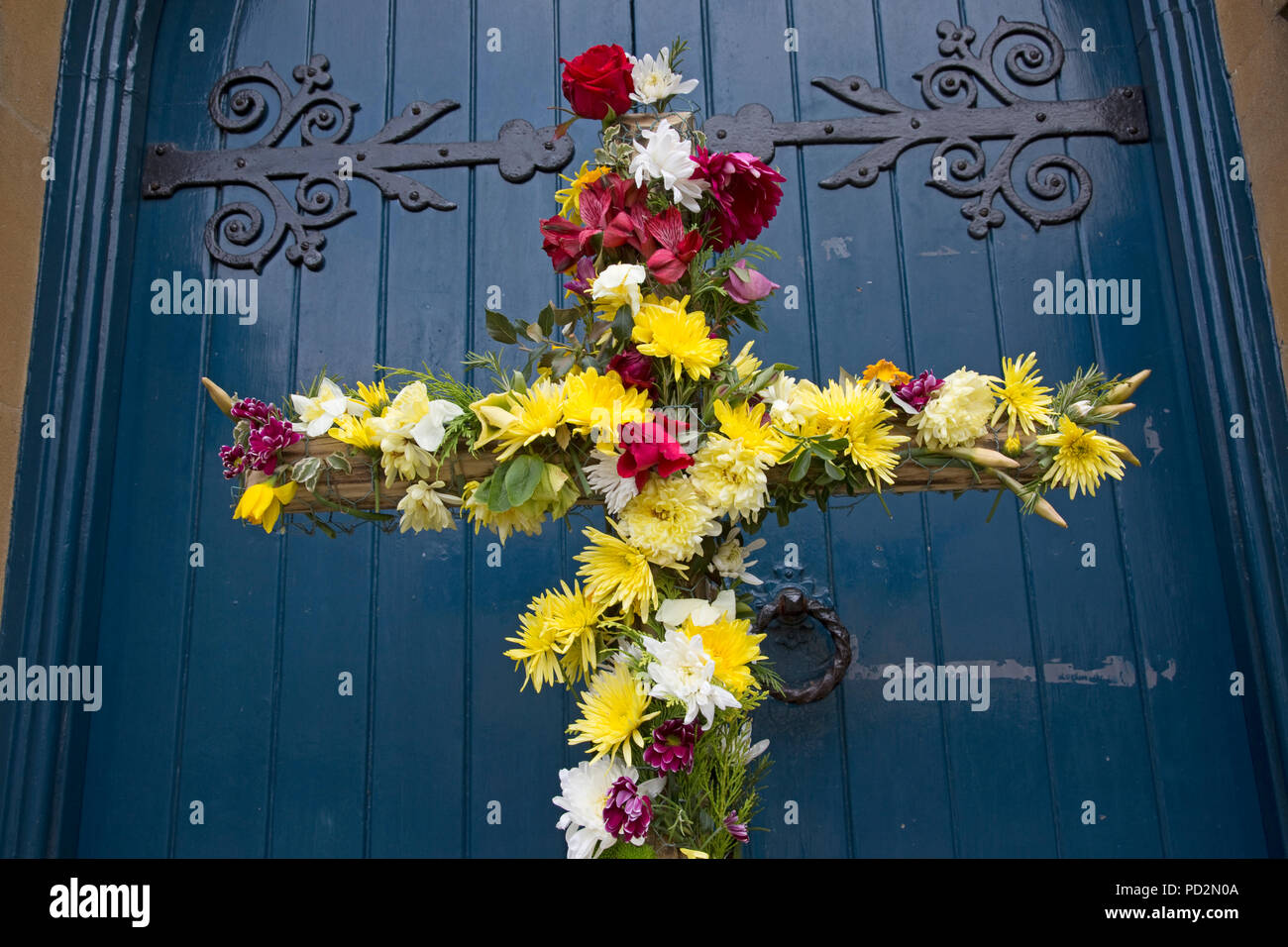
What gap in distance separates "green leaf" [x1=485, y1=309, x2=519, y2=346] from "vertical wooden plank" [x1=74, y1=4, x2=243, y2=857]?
2.82 feet

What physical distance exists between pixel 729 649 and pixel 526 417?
31 cm

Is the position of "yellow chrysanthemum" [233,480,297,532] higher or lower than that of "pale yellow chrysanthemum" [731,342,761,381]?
lower

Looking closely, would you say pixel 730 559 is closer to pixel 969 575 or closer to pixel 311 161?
pixel 969 575

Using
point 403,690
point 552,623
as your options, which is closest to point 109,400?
point 403,690

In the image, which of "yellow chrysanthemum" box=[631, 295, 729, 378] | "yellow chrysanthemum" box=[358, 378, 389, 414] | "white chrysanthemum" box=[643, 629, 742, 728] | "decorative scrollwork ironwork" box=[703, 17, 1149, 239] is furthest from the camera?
"decorative scrollwork ironwork" box=[703, 17, 1149, 239]

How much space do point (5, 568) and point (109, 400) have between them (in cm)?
33

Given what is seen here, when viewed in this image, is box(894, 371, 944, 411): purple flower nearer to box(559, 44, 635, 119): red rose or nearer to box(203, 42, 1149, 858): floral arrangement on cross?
box(203, 42, 1149, 858): floral arrangement on cross

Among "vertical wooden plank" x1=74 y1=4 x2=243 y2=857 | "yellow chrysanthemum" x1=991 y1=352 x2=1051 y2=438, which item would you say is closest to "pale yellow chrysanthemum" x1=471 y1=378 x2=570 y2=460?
"yellow chrysanthemum" x1=991 y1=352 x2=1051 y2=438

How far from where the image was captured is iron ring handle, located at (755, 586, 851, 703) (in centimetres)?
144

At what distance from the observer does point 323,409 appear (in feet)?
3.41

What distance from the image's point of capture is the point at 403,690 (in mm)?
1546

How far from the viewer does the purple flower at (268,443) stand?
1.00 meters

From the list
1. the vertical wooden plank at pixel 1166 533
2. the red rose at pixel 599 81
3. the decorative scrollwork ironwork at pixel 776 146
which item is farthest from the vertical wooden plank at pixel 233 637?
the vertical wooden plank at pixel 1166 533

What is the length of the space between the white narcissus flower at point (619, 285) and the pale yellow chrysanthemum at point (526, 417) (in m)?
0.11
